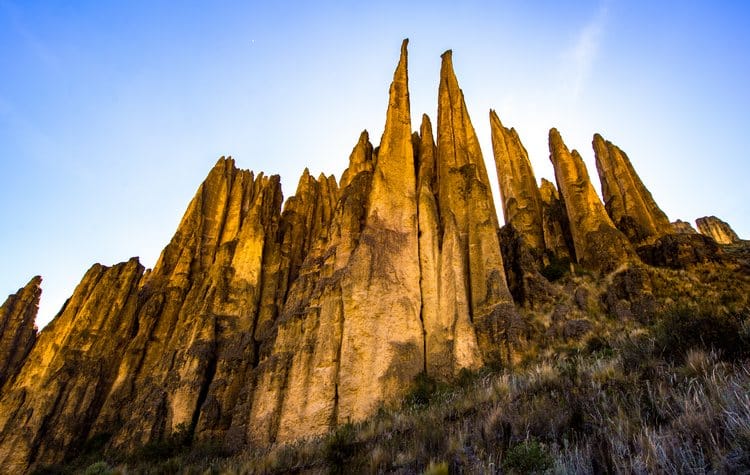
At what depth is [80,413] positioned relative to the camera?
29.2 meters

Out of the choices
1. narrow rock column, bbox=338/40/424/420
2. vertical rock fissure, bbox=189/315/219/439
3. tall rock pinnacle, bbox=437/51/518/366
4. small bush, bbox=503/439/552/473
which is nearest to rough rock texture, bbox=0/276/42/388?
vertical rock fissure, bbox=189/315/219/439

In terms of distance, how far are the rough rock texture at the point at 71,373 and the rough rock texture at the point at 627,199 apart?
1467 inches

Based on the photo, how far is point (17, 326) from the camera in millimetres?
43500

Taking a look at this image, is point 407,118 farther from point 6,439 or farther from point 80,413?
point 6,439

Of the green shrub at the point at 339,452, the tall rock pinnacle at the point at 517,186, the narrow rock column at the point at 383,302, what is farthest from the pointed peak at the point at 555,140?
the green shrub at the point at 339,452

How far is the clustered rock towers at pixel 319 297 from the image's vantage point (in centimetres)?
1897

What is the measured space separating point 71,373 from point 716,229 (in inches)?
3474

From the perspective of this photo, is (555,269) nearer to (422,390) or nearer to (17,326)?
(422,390)

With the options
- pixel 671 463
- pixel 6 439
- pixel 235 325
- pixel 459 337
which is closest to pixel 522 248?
pixel 459 337

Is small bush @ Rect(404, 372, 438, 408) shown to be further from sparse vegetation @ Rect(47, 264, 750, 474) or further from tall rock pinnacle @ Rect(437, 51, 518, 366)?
sparse vegetation @ Rect(47, 264, 750, 474)

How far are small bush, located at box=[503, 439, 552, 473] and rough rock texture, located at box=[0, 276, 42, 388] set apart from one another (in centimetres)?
4747

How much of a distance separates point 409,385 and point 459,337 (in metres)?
2.90

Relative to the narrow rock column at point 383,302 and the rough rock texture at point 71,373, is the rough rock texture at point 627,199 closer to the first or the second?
the narrow rock column at point 383,302

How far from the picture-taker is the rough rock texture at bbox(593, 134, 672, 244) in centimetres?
2878
